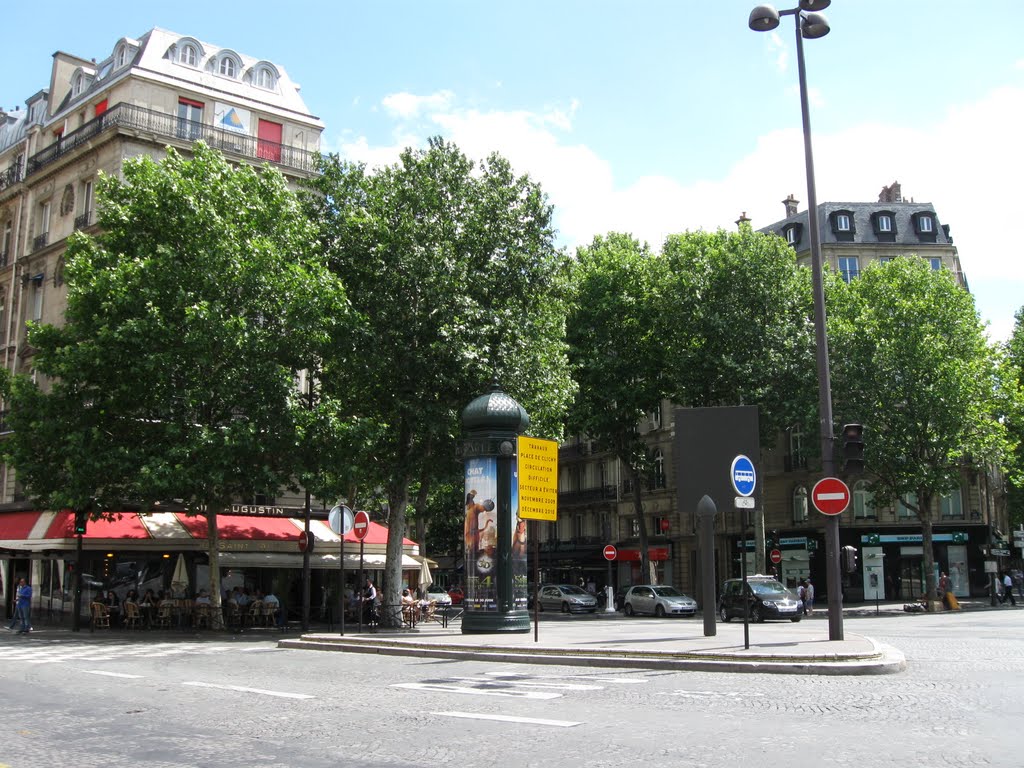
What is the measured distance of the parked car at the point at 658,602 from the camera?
40.1 m

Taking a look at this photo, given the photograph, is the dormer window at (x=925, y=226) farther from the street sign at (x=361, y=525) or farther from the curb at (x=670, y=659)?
the curb at (x=670, y=659)

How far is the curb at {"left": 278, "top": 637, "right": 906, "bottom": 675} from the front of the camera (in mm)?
13180

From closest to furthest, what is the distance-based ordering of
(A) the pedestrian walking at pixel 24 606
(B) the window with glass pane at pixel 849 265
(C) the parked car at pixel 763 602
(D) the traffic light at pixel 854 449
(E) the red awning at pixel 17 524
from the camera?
(D) the traffic light at pixel 854 449 → (A) the pedestrian walking at pixel 24 606 → (E) the red awning at pixel 17 524 → (C) the parked car at pixel 763 602 → (B) the window with glass pane at pixel 849 265

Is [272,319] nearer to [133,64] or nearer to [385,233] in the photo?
[385,233]

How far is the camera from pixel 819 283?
18.3 meters

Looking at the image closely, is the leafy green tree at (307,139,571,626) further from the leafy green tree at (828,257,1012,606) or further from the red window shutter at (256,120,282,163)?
the leafy green tree at (828,257,1012,606)

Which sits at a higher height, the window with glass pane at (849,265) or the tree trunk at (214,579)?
the window with glass pane at (849,265)

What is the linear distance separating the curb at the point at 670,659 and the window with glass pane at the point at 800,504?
122 feet

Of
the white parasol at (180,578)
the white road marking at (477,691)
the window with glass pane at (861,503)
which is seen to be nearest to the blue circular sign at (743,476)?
the white road marking at (477,691)

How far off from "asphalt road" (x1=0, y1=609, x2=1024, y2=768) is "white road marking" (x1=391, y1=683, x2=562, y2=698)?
0.04 m

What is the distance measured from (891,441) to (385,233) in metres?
24.9

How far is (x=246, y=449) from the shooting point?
81.9ft

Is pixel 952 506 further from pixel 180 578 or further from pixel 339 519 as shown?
pixel 339 519

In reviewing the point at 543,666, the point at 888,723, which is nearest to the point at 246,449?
the point at 543,666
